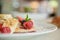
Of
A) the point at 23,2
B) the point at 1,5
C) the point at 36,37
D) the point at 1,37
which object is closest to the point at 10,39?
the point at 1,37

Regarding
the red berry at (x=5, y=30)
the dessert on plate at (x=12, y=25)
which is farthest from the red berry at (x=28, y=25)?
the red berry at (x=5, y=30)

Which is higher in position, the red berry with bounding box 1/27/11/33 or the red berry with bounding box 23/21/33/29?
the red berry with bounding box 1/27/11/33

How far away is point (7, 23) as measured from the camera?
0.67 m

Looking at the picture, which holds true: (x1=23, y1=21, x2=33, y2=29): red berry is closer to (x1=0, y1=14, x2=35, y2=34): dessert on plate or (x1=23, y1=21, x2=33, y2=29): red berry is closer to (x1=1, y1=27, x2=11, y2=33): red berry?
(x1=0, y1=14, x2=35, y2=34): dessert on plate

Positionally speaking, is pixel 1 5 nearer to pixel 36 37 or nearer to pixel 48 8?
pixel 48 8

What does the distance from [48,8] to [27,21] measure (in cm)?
517

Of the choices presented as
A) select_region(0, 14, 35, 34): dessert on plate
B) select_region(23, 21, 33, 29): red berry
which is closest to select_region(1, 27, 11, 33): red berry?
select_region(0, 14, 35, 34): dessert on plate

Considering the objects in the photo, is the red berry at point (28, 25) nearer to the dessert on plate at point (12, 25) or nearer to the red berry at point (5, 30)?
the dessert on plate at point (12, 25)

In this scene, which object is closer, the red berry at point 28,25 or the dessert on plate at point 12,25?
the dessert on plate at point 12,25

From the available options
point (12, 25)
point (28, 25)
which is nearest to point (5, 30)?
point (12, 25)

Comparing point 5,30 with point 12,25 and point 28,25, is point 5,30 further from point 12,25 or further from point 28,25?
point 28,25

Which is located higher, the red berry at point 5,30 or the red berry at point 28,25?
the red berry at point 5,30

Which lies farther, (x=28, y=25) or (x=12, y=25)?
(x=28, y=25)

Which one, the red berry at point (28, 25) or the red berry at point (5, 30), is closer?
the red berry at point (5, 30)
